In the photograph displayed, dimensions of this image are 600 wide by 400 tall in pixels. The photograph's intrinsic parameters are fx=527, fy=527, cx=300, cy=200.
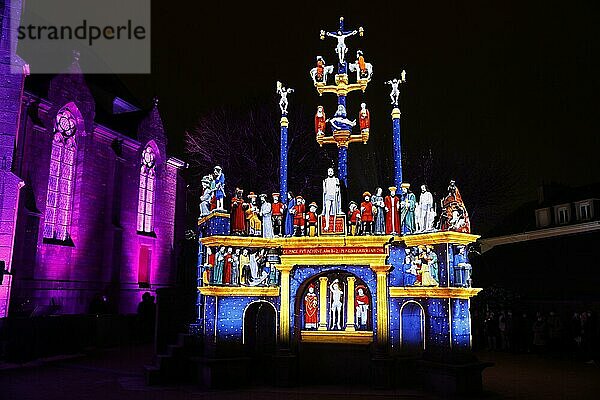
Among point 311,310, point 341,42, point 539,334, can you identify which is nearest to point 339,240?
point 311,310

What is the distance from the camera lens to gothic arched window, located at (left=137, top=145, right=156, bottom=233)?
33062mm

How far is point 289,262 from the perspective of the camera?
14500 millimetres

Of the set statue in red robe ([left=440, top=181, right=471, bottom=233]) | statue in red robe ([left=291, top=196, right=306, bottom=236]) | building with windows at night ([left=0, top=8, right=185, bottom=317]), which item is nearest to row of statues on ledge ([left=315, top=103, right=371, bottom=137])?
statue in red robe ([left=291, top=196, right=306, bottom=236])

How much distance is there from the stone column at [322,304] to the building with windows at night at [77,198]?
12.2m

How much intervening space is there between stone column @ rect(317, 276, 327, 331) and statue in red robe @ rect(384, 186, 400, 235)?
102 inches

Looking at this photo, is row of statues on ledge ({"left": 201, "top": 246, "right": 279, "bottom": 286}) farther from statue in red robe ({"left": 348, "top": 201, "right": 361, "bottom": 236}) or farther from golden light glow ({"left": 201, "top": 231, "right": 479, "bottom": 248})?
statue in red robe ({"left": 348, "top": 201, "right": 361, "bottom": 236})

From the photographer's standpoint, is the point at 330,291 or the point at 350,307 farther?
Answer: the point at 330,291

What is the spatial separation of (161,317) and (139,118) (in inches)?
870

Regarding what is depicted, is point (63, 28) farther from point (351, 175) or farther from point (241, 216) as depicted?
point (241, 216)

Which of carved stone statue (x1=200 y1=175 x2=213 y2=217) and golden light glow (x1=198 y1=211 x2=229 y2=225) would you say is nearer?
golden light glow (x1=198 y1=211 x2=229 y2=225)

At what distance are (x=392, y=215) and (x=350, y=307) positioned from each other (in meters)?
2.97

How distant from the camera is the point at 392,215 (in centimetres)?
1444

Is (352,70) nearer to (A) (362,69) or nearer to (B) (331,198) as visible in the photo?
(A) (362,69)

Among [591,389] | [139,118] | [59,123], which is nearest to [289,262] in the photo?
[591,389]
